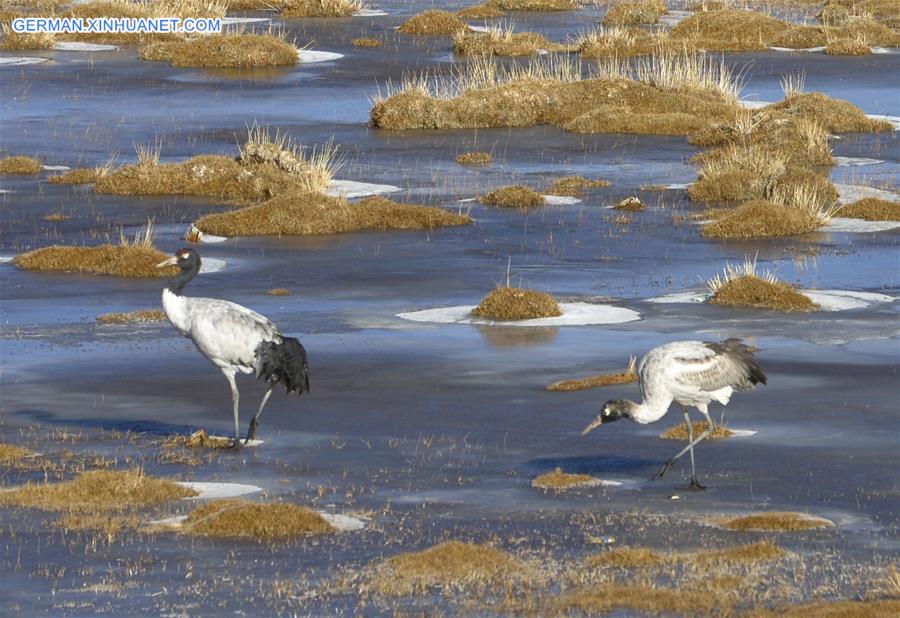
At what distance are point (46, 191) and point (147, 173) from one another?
89.6 inches

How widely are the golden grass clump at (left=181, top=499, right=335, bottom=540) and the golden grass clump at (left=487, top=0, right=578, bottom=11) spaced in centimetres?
5892

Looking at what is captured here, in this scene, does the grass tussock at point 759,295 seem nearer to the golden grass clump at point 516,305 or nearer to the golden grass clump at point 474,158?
the golden grass clump at point 516,305

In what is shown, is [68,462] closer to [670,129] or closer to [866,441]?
[866,441]

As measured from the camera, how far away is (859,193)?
37.2 metres

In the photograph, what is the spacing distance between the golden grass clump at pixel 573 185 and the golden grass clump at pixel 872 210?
5.57 meters

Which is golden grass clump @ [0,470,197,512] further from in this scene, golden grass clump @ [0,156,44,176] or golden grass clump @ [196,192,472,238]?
golden grass clump @ [0,156,44,176]

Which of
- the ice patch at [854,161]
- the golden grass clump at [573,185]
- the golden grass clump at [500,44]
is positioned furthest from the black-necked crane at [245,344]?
the golden grass clump at [500,44]

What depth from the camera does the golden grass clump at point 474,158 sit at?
4197cm

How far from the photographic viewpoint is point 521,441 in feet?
63.2

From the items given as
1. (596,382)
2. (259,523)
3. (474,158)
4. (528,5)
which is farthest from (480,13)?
(259,523)

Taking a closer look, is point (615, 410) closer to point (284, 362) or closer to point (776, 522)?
point (776, 522)

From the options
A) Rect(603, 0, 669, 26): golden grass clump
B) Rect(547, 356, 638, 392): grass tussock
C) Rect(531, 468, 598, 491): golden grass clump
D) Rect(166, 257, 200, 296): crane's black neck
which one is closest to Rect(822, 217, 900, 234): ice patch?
Rect(547, 356, 638, 392): grass tussock

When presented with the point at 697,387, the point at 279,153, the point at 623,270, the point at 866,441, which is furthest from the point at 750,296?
the point at 279,153

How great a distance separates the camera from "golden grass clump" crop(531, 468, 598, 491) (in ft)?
56.4
